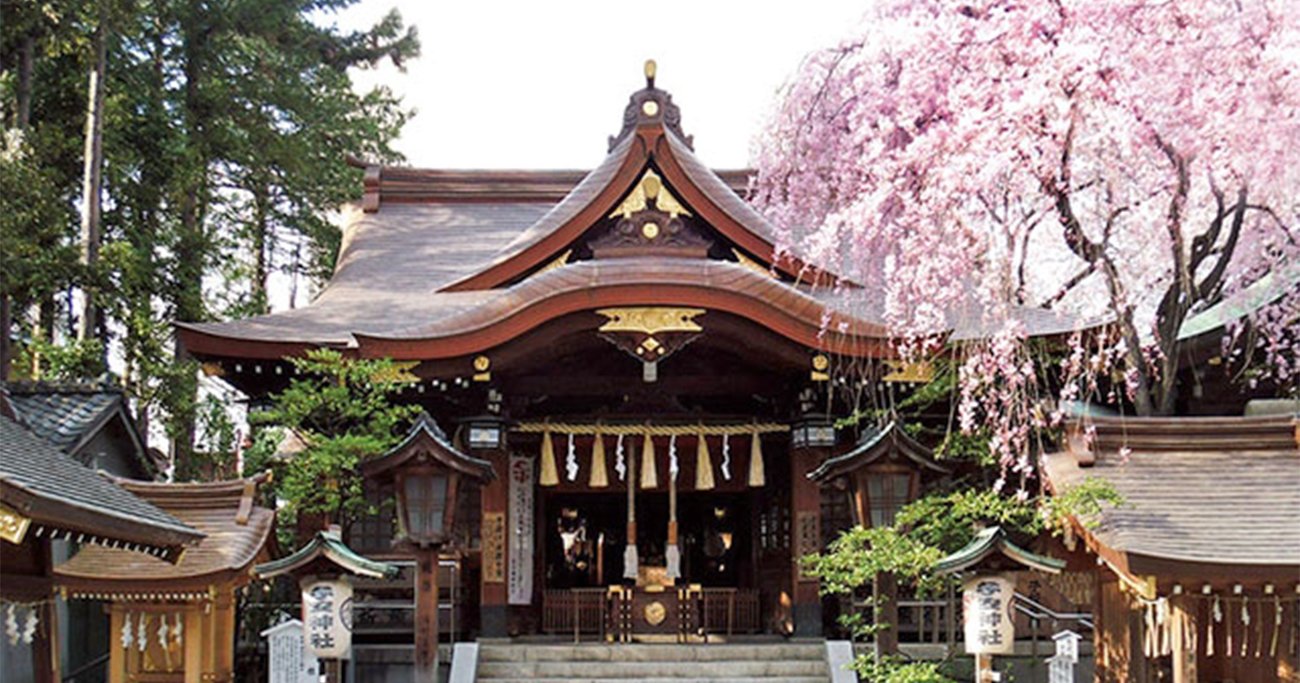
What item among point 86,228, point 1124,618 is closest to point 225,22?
point 86,228

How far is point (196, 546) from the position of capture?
10.0 m

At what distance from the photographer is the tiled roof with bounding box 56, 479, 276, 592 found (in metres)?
9.75

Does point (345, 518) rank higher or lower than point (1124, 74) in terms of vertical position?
lower

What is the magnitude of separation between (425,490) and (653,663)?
3110 mm

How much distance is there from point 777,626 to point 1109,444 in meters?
6.14

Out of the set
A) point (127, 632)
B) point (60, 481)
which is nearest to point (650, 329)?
point (127, 632)

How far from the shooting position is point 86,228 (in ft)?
55.7

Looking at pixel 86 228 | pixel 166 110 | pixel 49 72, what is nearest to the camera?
pixel 86 228

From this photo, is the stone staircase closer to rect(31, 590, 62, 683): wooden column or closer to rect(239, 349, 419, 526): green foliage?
rect(239, 349, 419, 526): green foliage

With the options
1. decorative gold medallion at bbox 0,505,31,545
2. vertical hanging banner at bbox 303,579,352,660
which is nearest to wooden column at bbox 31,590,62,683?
decorative gold medallion at bbox 0,505,31,545

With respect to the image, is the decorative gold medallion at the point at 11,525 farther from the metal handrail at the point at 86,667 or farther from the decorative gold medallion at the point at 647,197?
the decorative gold medallion at the point at 647,197

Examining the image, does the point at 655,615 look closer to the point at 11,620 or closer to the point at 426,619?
the point at 426,619

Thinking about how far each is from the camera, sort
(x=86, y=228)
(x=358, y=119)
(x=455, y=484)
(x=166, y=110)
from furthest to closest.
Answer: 1. (x=358, y=119)
2. (x=166, y=110)
3. (x=86, y=228)
4. (x=455, y=484)

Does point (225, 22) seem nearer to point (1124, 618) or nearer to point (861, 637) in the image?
A: point (861, 637)
